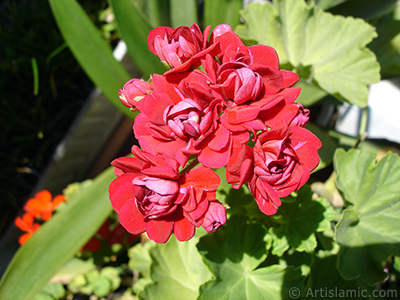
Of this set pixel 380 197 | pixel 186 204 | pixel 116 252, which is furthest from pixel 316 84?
pixel 116 252

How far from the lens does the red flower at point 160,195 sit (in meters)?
0.48

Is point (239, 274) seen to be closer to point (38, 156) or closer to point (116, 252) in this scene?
point (116, 252)

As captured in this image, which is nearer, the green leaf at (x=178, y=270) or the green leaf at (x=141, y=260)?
the green leaf at (x=178, y=270)

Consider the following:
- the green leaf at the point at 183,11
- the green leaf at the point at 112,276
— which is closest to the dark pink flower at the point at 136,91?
the green leaf at the point at 183,11

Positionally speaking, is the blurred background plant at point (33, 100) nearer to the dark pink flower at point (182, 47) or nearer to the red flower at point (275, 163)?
the dark pink flower at point (182, 47)

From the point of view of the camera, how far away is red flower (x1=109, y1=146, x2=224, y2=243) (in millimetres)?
479

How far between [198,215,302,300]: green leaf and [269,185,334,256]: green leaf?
0.03 m

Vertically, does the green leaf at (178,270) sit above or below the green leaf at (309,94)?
below

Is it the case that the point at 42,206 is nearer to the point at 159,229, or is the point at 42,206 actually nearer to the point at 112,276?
the point at 112,276

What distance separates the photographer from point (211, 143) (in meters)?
0.49

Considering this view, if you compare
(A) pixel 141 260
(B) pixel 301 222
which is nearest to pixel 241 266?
(B) pixel 301 222

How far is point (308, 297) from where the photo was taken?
0.79 metres

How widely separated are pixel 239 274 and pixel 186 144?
0.40 m

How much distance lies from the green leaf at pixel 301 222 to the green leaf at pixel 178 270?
10.7 inches
